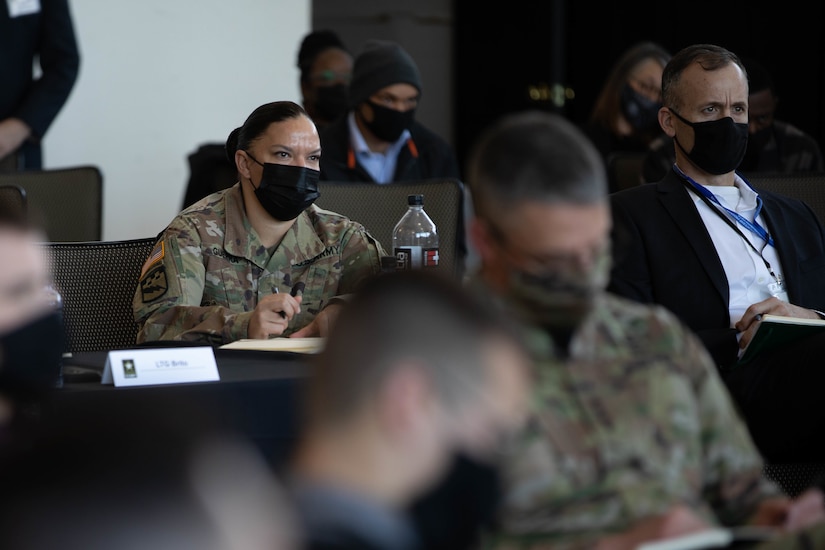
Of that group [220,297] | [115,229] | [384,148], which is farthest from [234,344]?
[115,229]

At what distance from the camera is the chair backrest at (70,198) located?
3.77 meters

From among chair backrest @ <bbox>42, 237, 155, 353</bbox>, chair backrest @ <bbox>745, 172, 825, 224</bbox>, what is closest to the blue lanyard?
chair backrest @ <bbox>745, 172, 825, 224</bbox>

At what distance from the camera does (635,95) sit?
5.42m

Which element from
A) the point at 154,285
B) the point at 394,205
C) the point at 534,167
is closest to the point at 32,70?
the point at 394,205

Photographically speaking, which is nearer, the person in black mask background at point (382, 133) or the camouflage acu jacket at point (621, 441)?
the camouflage acu jacket at point (621, 441)

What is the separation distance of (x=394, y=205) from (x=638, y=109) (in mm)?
2202

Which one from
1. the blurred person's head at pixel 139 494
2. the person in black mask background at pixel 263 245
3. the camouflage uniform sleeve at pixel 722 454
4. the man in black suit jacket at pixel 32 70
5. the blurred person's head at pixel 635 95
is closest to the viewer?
the blurred person's head at pixel 139 494

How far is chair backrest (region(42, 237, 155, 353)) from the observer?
3.06 m

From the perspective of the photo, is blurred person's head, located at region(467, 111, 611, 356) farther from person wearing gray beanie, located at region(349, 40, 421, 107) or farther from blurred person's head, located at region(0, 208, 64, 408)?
person wearing gray beanie, located at region(349, 40, 421, 107)

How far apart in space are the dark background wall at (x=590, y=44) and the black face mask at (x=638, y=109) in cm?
222

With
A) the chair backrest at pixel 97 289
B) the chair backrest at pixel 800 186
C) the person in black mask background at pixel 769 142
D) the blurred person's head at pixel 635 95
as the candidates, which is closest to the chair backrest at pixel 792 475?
the chair backrest at pixel 800 186

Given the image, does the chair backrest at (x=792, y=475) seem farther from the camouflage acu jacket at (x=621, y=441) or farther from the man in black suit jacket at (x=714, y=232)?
the camouflage acu jacket at (x=621, y=441)

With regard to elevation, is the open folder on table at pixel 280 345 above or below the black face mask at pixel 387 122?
below

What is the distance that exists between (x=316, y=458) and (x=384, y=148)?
370 cm
